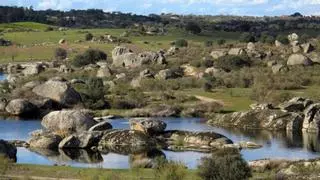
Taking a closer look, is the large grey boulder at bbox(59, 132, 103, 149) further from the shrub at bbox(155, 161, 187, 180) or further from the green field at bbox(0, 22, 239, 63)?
the green field at bbox(0, 22, 239, 63)

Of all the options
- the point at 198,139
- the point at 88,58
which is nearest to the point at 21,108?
the point at 198,139

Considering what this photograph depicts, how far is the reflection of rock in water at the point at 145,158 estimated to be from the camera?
1739 inches

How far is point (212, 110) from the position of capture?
77.9 metres

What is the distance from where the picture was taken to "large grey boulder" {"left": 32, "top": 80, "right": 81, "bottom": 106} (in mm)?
79188

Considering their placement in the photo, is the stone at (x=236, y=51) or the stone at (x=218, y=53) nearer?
the stone at (x=236, y=51)

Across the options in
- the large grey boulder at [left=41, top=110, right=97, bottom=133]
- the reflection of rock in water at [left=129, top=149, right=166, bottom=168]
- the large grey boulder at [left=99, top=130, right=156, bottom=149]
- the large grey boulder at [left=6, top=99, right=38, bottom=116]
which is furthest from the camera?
the large grey boulder at [left=6, top=99, right=38, bottom=116]

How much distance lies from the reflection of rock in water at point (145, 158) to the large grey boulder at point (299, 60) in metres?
56.4

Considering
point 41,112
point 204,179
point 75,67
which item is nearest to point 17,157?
point 204,179

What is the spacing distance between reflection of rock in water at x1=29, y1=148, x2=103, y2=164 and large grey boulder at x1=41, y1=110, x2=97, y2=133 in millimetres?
7839

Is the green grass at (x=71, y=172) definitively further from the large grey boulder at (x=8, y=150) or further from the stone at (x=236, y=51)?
the stone at (x=236, y=51)

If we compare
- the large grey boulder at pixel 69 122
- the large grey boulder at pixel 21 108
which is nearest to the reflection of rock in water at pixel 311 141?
the large grey boulder at pixel 69 122

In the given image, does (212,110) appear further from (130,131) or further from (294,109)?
(130,131)

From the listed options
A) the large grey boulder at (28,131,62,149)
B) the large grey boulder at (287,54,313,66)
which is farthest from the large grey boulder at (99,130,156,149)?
the large grey boulder at (287,54,313,66)

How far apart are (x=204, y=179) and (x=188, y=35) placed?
6001 inches
